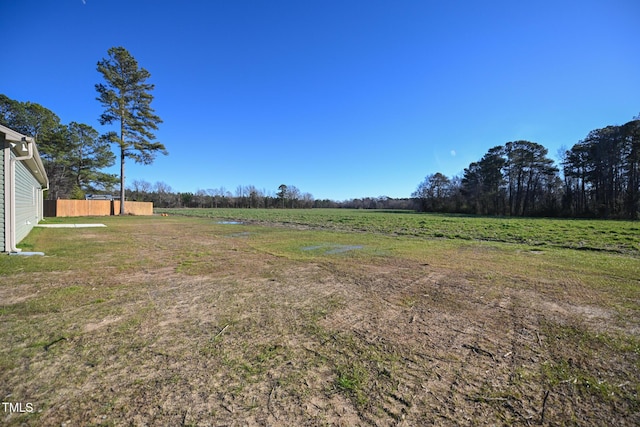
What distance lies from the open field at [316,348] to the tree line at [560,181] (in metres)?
41.6

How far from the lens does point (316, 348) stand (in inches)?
109

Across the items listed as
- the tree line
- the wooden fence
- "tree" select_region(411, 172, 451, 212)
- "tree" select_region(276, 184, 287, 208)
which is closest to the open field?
the wooden fence

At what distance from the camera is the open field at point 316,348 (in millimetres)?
1924

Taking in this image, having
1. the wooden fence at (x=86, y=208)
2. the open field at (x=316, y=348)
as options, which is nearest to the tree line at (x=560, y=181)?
the open field at (x=316, y=348)

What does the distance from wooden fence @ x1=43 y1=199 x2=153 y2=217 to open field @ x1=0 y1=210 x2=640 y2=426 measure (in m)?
25.8

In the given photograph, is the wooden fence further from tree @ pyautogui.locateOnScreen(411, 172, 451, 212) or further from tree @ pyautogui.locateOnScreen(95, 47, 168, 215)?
tree @ pyautogui.locateOnScreen(411, 172, 451, 212)

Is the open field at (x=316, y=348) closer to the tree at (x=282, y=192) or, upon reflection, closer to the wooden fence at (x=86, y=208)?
the wooden fence at (x=86, y=208)

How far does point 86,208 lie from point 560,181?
6297cm

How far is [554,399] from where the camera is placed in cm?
206

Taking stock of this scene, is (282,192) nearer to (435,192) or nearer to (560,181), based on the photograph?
(435,192)

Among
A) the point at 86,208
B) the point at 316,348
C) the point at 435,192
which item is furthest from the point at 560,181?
the point at 86,208

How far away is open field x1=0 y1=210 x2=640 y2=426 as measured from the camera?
6.31 feet

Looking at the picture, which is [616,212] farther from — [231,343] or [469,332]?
[231,343]

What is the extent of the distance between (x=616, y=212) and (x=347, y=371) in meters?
47.0
